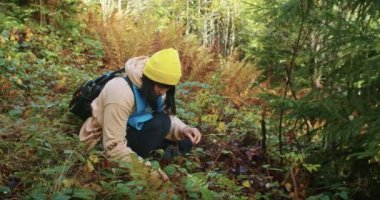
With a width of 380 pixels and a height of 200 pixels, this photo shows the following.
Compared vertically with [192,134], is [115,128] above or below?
above

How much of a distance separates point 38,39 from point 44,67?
132 cm

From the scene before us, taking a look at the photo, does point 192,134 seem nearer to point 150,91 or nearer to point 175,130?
point 175,130

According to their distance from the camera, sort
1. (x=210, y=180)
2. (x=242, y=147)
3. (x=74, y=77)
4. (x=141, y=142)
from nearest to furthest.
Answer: (x=210, y=180), (x=141, y=142), (x=242, y=147), (x=74, y=77)

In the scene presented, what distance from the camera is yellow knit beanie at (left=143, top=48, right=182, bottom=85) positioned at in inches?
129

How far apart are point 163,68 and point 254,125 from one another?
2.10m

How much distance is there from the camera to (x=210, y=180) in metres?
3.32

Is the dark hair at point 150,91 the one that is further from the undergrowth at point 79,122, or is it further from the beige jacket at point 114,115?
the undergrowth at point 79,122

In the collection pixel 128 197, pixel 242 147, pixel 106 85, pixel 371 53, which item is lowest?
pixel 242 147

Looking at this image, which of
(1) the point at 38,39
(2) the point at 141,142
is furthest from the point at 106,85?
(1) the point at 38,39

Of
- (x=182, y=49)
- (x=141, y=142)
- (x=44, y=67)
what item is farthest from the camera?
(x=182, y=49)

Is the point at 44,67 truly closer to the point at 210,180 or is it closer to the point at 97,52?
the point at 97,52

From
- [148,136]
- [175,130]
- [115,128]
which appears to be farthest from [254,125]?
[115,128]

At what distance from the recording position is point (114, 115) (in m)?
3.26

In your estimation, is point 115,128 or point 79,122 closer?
point 115,128
